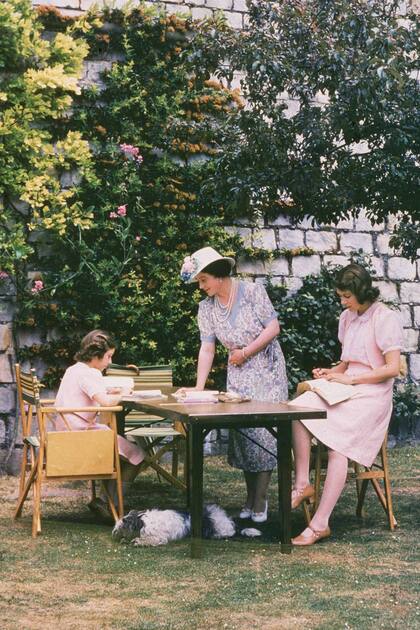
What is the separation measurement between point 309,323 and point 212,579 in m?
5.20

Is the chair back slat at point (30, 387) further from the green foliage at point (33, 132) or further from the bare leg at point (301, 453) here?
the green foliage at point (33, 132)

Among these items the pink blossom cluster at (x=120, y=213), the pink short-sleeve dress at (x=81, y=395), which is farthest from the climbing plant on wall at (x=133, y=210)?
the pink short-sleeve dress at (x=81, y=395)

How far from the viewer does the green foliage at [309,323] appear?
9.47m

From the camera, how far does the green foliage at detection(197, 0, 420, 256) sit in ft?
19.2

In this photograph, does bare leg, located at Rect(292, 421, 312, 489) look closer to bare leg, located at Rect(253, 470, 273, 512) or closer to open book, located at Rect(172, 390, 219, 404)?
bare leg, located at Rect(253, 470, 273, 512)

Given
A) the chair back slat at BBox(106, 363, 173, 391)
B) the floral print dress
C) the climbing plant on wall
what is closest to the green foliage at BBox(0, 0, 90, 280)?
the climbing plant on wall

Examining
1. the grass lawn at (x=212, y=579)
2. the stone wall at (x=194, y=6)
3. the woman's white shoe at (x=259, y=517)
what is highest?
the stone wall at (x=194, y=6)

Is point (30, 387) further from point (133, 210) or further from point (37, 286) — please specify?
point (133, 210)

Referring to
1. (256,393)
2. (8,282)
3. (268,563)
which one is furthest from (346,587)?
(8,282)

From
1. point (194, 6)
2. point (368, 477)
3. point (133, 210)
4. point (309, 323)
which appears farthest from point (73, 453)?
point (194, 6)

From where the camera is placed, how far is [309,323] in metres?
9.56

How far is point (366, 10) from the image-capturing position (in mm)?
6121

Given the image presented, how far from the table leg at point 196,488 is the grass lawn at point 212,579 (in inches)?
3.8

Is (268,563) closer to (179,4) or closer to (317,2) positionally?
(317,2)
